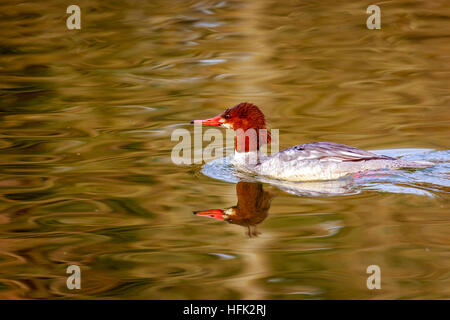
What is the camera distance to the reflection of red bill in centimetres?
657

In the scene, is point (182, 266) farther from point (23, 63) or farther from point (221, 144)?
point (23, 63)

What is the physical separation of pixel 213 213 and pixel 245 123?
2116 mm

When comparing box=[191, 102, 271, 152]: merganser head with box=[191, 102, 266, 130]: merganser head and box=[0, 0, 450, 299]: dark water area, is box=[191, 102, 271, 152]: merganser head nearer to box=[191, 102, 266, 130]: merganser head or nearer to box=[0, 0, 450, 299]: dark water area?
box=[191, 102, 266, 130]: merganser head

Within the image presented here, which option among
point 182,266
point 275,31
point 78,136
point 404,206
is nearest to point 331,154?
point 404,206

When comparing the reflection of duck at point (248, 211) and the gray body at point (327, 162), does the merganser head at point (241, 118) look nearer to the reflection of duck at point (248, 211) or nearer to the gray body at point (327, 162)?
the gray body at point (327, 162)

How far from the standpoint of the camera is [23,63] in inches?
506

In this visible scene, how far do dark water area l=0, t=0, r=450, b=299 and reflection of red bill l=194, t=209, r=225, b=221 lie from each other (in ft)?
0.32

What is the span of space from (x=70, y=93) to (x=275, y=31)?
4818mm

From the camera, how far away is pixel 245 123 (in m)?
8.51

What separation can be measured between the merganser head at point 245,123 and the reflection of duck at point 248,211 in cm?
115

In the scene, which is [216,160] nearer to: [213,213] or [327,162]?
[327,162]

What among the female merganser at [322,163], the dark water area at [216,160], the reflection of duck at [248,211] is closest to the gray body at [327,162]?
the female merganser at [322,163]

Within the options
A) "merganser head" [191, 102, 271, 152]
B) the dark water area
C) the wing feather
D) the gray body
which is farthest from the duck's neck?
the wing feather

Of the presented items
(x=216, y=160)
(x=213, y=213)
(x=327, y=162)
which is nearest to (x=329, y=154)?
(x=327, y=162)
